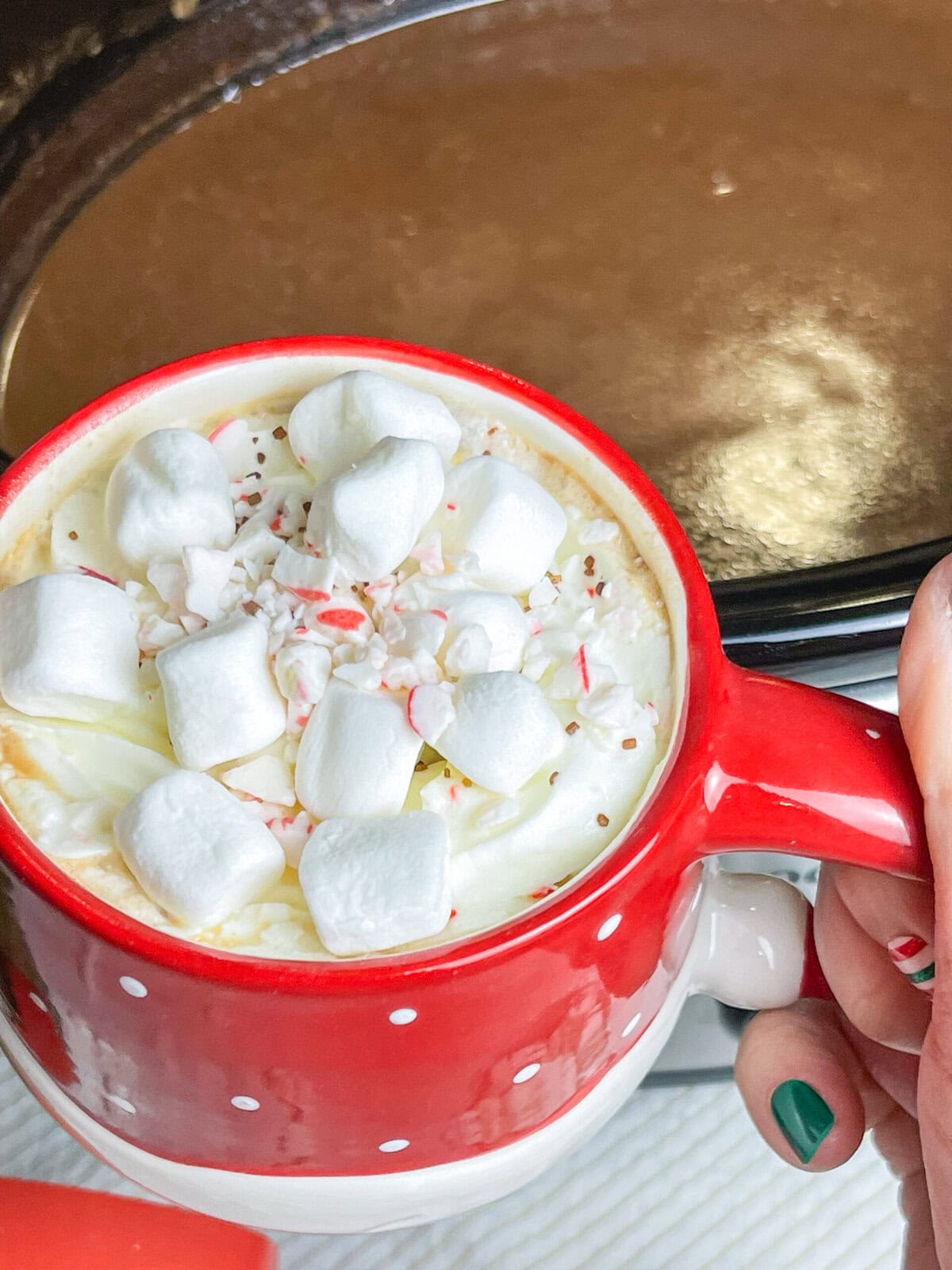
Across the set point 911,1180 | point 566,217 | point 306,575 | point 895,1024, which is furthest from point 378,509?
point 566,217

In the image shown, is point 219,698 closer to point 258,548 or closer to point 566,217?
point 258,548

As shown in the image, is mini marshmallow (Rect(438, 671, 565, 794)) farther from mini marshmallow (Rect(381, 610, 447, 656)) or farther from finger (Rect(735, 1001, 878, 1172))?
finger (Rect(735, 1001, 878, 1172))

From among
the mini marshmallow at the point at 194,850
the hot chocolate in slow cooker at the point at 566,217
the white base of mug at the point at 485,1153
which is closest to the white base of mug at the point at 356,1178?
the white base of mug at the point at 485,1153

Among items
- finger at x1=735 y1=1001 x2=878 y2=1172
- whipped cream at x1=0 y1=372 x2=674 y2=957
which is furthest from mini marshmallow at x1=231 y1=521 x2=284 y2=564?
finger at x1=735 y1=1001 x2=878 y2=1172

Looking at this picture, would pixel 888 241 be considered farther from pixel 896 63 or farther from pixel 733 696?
pixel 733 696

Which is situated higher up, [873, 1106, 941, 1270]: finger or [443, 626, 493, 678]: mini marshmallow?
[443, 626, 493, 678]: mini marshmallow

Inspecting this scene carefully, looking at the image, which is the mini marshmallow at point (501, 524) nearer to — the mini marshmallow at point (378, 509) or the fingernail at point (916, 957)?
the mini marshmallow at point (378, 509)
